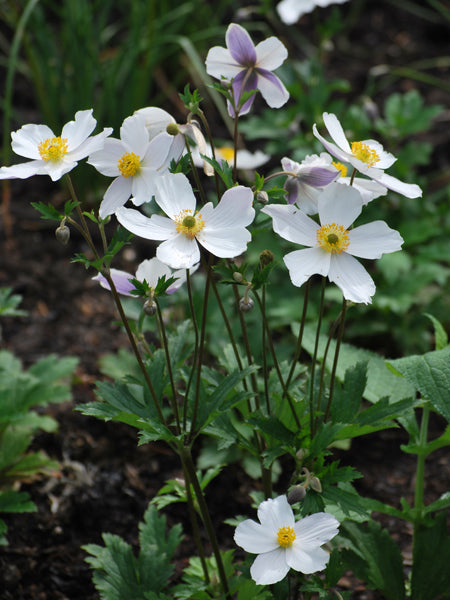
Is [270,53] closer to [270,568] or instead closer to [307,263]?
[307,263]

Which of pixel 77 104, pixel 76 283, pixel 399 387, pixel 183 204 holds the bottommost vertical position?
pixel 76 283

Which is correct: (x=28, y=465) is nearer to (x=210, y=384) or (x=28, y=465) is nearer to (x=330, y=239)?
(x=210, y=384)

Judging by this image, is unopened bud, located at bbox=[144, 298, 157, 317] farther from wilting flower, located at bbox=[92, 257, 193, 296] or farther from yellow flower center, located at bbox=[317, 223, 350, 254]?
yellow flower center, located at bbox=[317, 223, 350, 254]

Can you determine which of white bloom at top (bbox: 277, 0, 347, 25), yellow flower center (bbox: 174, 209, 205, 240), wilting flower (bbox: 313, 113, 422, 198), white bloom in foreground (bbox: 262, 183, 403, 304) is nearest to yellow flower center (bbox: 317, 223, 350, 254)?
white bloom in foreground (bbox: 262, 183, 403, 304)

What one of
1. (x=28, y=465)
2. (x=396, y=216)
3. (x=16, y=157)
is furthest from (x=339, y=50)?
(x=28, y=465)

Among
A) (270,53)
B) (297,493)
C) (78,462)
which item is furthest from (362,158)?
(78,462)
